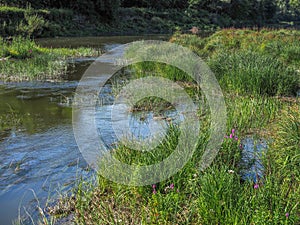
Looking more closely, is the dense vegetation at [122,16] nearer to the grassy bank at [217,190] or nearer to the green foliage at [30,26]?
the green foliage at [30,26]

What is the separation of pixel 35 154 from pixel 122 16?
39.0 m

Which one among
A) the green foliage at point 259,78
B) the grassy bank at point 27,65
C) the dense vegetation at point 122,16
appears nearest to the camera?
the green foliage at point 259,78

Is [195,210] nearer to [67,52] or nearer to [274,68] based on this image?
[274,68]

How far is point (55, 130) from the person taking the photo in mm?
6488

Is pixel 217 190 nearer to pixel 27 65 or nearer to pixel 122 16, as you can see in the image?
pixel 27 65

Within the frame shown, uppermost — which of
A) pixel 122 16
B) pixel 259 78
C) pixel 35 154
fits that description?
pixel 122 16

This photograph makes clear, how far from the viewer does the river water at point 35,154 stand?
4051mm

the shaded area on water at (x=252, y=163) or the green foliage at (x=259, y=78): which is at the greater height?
the green foliage at (x=259, y=78)

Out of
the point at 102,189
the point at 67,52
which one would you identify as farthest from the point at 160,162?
the point at 67,52

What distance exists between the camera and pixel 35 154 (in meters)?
5.29

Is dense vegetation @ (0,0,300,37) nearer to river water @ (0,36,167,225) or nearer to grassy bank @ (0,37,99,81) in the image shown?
grassy bank @ (0,37,99,81)

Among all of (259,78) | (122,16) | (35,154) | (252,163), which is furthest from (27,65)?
(122,16)

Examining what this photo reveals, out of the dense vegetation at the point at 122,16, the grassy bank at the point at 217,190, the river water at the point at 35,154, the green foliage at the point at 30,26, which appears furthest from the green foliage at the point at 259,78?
the dense vegetation at the point at 122,16

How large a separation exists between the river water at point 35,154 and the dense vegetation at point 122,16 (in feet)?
54.9
